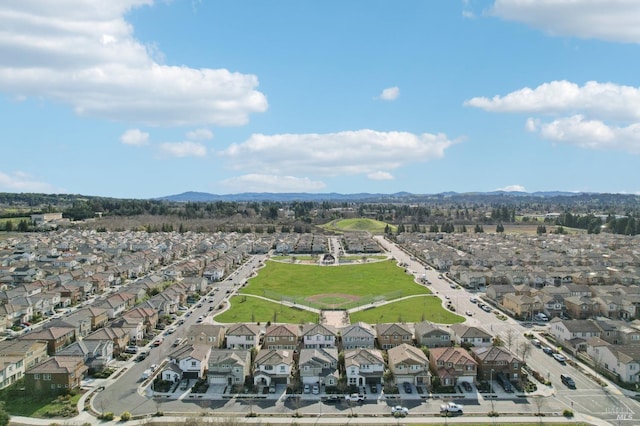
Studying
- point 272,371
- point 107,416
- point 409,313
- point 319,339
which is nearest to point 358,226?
point 409,313

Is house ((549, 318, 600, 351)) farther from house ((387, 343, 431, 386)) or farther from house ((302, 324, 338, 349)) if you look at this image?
house ((302, 324, 338, 349))

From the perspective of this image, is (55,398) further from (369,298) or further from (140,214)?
(140,214)

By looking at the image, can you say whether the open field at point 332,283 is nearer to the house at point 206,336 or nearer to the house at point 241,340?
the house at point 241,340

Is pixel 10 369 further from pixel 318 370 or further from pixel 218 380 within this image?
pixel 318 370

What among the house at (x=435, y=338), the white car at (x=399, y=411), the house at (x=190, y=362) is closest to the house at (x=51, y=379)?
the house at (x=190, y=362)

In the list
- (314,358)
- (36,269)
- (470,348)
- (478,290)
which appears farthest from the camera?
(36,269)

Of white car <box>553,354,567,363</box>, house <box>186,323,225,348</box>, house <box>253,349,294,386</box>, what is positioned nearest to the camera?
house <box>253,349,294,386</box>

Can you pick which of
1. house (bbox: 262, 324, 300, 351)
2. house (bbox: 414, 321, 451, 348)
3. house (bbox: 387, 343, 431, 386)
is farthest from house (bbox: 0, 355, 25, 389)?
house (bbox: 414, 321, 451, 348)

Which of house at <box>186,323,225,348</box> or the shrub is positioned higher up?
house at <box>186,323,225,348</box>

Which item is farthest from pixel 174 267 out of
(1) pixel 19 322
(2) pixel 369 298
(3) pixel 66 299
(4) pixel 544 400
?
(4) pixel 544 400
